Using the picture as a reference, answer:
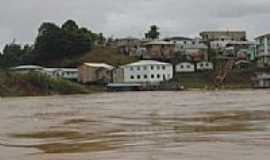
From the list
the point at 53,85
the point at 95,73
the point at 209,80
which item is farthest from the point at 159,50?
the point at 53,85

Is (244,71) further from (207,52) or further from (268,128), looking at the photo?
(268,128)

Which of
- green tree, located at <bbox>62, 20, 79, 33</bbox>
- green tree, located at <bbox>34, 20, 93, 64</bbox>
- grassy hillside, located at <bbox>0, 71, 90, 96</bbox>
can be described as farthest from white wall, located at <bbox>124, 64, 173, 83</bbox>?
grassy hillside, located at <bbox>0, 71, 90, 96</bbox>

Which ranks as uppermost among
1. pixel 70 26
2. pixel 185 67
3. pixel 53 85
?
pixel 70 26

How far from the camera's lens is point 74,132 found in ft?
73.5

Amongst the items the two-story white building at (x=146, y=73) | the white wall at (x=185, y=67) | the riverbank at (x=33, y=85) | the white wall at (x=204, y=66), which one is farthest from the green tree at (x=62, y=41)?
the riverbank at (x=33, y=85)

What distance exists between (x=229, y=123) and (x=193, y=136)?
5446 millimetres

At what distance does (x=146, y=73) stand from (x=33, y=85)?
21.6m

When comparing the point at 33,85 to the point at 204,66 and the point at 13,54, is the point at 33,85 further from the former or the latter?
the point at 13,54

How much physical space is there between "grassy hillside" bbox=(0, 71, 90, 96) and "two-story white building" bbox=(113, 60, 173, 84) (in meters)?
15.2

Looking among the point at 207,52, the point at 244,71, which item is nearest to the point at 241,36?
the point at 207,52

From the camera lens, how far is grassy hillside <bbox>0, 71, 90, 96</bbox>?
303ft

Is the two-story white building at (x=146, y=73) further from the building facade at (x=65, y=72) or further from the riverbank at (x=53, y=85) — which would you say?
the building facade at (x=65, y=72)

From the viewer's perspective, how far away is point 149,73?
108 m

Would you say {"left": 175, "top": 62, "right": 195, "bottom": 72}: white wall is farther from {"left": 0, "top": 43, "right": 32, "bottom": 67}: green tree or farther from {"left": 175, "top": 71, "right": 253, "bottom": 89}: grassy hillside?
{"left": 0, "top": 43, "right": 32, "bottom": 67}: green tree
